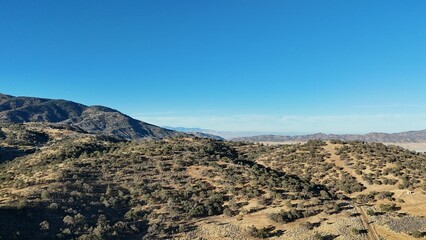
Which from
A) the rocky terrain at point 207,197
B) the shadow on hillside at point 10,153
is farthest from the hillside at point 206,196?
the shadow on hillside at point 10,153

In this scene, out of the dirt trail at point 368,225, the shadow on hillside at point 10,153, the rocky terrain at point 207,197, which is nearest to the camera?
the dirt trail at point 368,225

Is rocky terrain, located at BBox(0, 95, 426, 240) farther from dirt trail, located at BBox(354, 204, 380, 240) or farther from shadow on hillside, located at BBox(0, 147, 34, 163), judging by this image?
shadow on hillside, located at BBox(0, 147, 34, 163)

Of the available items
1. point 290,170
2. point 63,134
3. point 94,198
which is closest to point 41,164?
point 94,198

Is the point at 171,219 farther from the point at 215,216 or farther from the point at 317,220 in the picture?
the point at 317,220

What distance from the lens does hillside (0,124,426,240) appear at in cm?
3147

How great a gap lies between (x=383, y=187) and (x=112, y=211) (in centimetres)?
3838

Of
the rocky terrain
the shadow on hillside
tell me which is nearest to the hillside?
the rocky terrain

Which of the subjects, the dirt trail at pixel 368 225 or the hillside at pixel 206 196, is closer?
the dirt trail at pixel 368 225

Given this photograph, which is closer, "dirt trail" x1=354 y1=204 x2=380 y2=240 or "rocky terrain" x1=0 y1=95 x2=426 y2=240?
"dirt trail" x1=354 y1=204 x2=380 y2=240

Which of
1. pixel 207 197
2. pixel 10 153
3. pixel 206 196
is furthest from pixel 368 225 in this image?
pixel 10 153

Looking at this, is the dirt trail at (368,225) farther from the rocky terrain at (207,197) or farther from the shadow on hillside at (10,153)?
the shadow on hillside at (10,153)

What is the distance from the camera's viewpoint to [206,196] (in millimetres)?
40812

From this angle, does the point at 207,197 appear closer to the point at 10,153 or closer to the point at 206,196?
the point at 206,196

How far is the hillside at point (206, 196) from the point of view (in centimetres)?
3147
